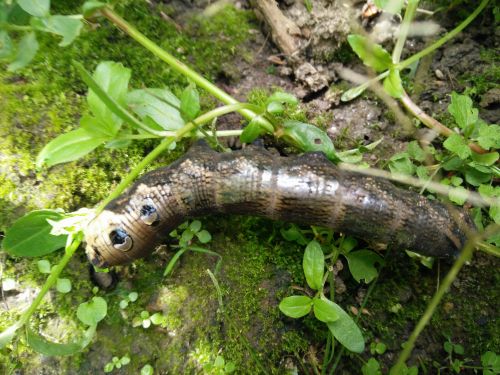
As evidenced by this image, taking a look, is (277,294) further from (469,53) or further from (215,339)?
(469,53)

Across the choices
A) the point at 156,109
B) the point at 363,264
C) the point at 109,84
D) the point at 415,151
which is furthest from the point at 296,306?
the point at 109,84

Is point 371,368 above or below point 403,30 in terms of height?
below

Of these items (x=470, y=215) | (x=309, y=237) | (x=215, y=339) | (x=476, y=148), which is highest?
(x=476, y=148)

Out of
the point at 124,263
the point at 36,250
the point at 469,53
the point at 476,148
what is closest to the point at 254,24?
the point at 469,53

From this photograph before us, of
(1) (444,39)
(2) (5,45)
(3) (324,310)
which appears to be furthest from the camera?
(1) (444,39)

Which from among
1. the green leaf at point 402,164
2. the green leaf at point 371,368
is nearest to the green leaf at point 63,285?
the green leaf at point 371,368

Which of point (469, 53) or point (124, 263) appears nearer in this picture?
point (124, 263)

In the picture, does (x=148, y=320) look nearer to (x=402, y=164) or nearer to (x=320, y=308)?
(x=320, y=308)
